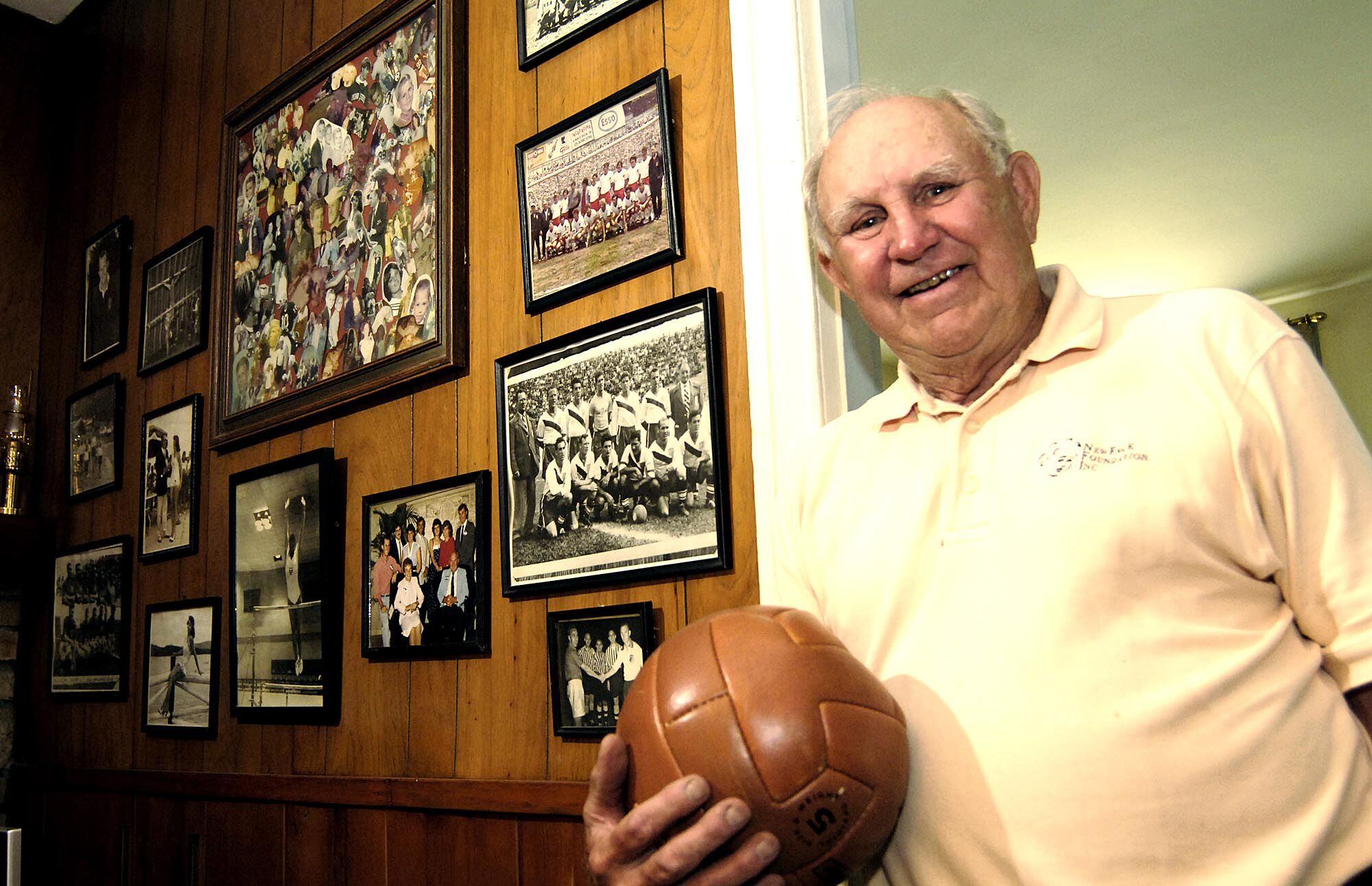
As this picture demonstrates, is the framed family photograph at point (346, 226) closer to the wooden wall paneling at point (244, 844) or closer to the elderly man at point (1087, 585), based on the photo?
the wooden wall paneling at point (244, 844)

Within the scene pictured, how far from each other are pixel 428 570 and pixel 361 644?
353 mm

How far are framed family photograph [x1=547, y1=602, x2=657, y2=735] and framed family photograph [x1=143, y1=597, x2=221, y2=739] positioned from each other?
1539mm

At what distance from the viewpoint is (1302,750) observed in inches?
47.3

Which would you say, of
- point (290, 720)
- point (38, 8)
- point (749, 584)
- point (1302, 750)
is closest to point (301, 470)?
point (290, 720)

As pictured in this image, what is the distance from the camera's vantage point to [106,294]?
4000mm

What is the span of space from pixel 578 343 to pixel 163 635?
2.08 metres

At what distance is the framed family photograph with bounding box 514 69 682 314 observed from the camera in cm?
210

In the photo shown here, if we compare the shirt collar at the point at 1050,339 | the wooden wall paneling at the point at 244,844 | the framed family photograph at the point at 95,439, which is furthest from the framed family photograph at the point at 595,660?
the framed family photograph at the point at 95,439

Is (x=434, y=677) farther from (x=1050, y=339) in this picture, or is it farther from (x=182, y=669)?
(x=1050, y=339)

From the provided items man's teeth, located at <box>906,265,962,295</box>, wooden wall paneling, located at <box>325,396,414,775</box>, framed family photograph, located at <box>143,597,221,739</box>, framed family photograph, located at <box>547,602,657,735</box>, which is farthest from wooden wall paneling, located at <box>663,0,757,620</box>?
framed family photograph, located at <box>143,597,221,739</box>

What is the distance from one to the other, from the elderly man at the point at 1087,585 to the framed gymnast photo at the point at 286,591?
164 cm

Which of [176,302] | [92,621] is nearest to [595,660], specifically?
[176,302]

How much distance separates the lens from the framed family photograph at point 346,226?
8.54 ft

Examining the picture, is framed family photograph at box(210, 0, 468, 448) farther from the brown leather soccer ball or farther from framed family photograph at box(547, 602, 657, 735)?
the brown leather soccer ball
